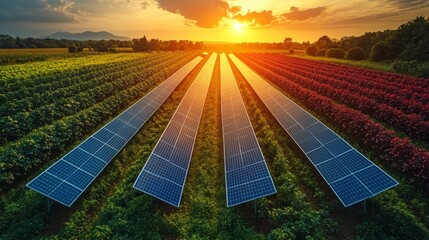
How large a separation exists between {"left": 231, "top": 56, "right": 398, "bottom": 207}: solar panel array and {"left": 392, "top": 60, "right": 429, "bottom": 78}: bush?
31.4m

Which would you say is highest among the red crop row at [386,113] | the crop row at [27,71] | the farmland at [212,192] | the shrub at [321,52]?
the red crop row at [386,113]

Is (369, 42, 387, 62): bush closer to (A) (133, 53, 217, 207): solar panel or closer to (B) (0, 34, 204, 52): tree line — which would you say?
(A) (133, 53, 217, 207): solar panel

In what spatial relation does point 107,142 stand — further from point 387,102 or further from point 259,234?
point 387,102

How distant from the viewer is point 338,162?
41.4 ft

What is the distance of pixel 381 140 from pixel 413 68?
117ft

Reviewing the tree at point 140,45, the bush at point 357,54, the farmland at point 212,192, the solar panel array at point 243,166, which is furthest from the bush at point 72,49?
the solar panel array at point 243,166

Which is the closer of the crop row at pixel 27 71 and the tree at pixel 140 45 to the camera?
the crop row at pixel 27 71

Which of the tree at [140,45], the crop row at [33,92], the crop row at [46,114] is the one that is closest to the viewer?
the crop row at [46,114]

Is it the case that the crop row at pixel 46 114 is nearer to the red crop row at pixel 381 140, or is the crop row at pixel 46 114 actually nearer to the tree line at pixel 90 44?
the red crop row at pixel 381 140

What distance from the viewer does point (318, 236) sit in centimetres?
982

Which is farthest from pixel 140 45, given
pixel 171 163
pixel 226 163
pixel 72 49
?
pixel 226 163

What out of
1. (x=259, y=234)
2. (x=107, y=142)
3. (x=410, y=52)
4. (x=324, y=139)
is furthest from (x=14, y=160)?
(x=410, y=52)

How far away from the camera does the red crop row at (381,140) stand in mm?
12590

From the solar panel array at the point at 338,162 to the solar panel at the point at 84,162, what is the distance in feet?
33.1
